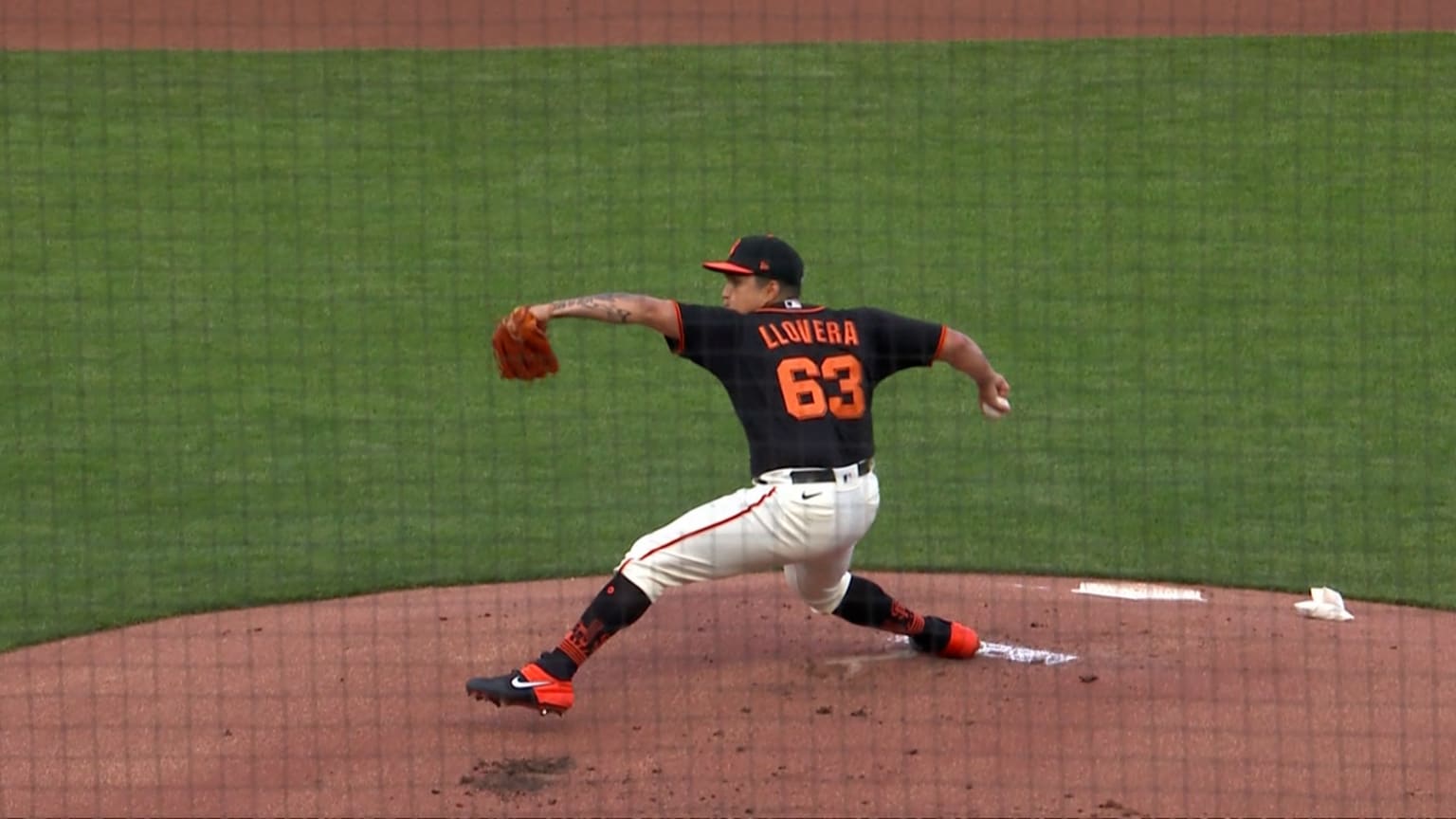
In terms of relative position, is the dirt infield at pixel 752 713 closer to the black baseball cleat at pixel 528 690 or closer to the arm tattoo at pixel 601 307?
→ the black baseball cleat at pixel 528 690

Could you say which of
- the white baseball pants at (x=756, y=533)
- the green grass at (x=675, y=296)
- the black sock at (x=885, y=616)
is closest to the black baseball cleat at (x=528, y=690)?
the white baseball pants at (x=756, y=533)

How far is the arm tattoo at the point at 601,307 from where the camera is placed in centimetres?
645

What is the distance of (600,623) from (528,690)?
0.30m

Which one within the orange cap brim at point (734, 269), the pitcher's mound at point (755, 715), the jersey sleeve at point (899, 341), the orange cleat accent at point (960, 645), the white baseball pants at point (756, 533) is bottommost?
the pitcher's mound at point (755, 715)

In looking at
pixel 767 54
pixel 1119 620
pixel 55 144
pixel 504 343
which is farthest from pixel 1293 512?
pixel 55 144

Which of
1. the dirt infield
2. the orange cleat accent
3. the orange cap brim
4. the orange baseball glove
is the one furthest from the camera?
the orange cleat accent

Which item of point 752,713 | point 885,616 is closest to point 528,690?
point 752,713

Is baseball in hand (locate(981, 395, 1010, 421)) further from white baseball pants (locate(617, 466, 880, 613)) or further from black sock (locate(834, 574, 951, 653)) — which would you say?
black sock (locate(834, 574, 951, 653))

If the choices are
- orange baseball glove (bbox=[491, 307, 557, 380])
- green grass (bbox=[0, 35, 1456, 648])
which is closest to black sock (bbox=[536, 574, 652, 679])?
orange baseball glove (bbox=[491, 307, 557, 380])

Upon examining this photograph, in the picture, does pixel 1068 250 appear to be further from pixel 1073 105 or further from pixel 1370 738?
pixel 1370 738

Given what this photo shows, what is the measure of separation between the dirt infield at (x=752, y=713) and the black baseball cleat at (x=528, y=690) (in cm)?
14

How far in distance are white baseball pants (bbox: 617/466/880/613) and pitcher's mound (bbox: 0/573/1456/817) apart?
461 mm

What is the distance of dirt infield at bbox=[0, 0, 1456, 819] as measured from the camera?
6.20 meters

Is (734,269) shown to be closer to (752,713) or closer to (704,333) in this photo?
(704,333)
